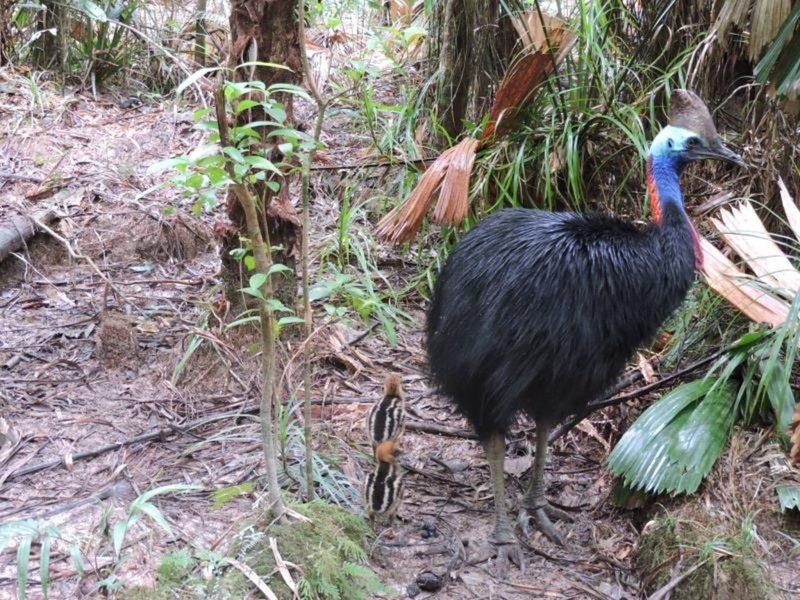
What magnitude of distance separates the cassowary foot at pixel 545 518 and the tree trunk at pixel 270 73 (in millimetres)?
1372

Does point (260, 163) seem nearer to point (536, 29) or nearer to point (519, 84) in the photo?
point (519, 84)

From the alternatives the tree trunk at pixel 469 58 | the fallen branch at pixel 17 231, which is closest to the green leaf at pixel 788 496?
the tree trunk at pixel 469 58

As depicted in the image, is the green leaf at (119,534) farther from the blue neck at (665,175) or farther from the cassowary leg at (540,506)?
the blue neck at (665,175)

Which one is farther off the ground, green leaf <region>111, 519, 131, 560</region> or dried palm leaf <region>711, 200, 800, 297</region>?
dried palm leaf <region>711, 200, 800, 297</region>

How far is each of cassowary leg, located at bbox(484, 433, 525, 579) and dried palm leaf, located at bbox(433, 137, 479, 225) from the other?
1.17 m

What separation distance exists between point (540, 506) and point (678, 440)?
1.88 feet

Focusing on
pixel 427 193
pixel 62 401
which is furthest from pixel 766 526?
pixel 62 401

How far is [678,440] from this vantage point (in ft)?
11.3

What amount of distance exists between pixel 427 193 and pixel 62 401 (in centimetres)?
182

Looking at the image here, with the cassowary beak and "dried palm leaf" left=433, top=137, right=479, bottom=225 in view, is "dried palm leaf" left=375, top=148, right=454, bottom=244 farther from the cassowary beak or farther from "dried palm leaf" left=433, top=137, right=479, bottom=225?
the cassowary beak

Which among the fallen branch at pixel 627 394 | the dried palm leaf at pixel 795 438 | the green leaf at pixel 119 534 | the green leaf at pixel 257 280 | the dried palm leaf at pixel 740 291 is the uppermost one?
the green leaf at pixel 257 280

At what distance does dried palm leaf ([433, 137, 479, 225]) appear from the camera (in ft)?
13.7

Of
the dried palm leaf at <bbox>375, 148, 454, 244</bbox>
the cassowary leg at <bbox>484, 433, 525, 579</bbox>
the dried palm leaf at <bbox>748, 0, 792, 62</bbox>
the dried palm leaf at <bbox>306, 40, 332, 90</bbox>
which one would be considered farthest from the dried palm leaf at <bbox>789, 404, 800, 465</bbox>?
the dried palm leaf at <bbox>306, 40, 332, 90</bbox>

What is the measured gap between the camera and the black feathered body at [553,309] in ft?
10.2
